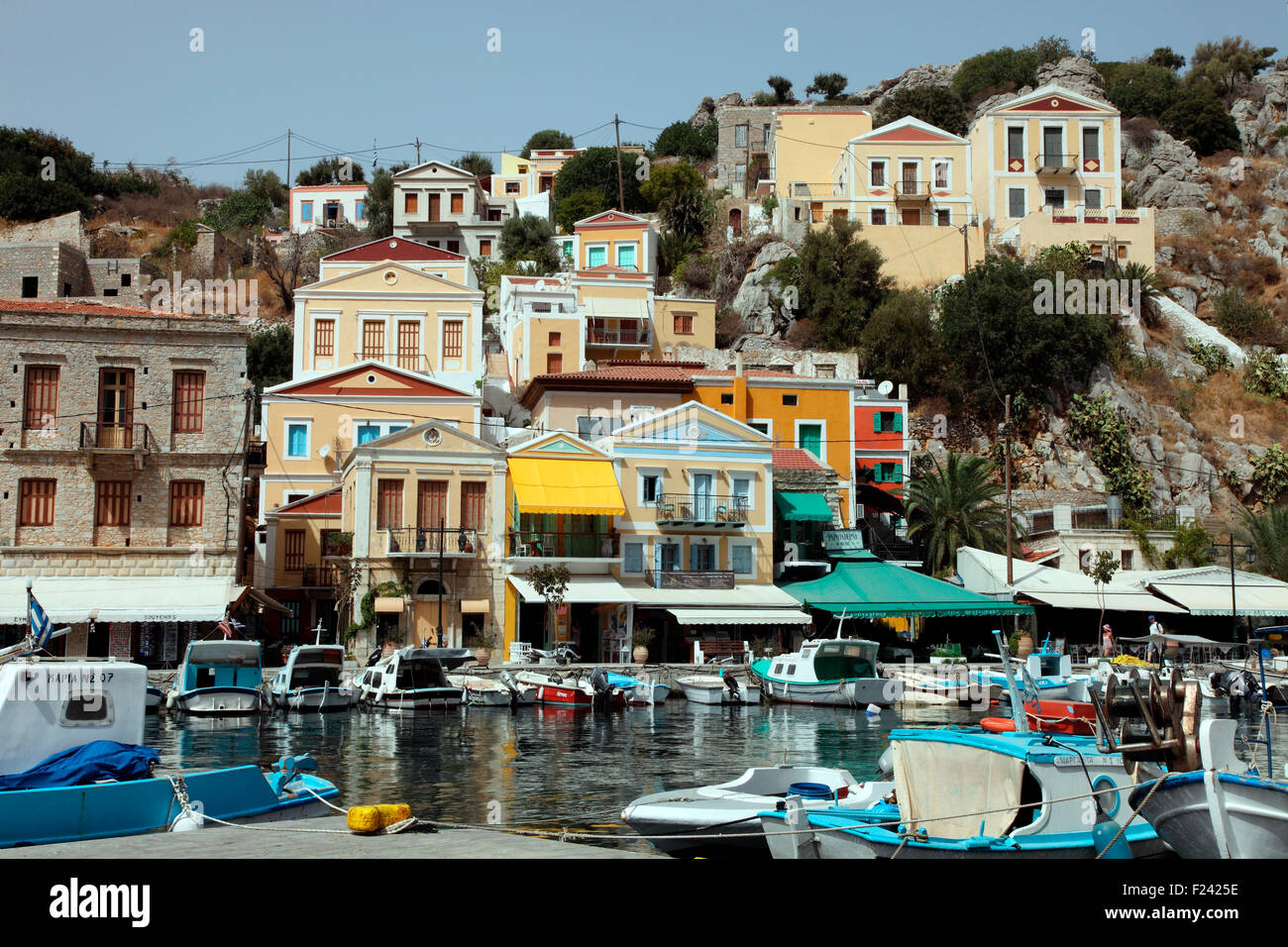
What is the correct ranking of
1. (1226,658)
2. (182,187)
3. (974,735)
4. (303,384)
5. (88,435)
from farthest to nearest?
(182,187), (303,384), (1226,658), (88,435), (974,735)

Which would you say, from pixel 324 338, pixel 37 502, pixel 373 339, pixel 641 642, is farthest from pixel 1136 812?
pixel 324 338

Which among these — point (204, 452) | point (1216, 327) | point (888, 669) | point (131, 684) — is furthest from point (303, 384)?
point (1216, 327)

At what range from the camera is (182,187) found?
10106cm

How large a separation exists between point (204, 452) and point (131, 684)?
26455 millimetres

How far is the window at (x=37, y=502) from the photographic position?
39375mm

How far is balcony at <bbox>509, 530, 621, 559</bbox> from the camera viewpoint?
143 ft

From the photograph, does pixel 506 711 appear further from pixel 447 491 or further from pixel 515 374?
pixel 515 374

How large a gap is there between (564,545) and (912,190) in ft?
119

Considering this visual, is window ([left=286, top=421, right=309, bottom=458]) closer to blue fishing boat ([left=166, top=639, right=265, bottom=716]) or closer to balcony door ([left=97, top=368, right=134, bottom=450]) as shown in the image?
balcony door ([left=97, top=368, right=134, bottom=450])

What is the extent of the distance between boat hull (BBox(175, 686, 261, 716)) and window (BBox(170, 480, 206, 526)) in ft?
31.1

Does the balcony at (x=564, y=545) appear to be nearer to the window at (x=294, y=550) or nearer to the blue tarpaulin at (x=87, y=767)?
the window at (x=294, y=550)

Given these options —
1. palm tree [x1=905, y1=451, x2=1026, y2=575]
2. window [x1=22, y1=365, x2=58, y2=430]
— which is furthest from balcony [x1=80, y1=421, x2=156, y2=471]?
palm tree [x1=905, y1=451, x2=1026, y2=575]

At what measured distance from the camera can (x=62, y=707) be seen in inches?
575

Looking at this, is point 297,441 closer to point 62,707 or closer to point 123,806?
point 62,707
